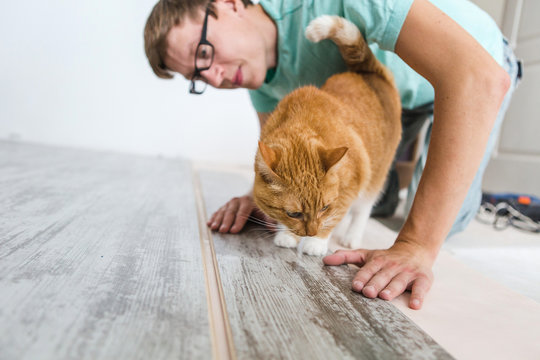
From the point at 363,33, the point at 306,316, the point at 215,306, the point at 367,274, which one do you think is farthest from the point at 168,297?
the point at 363,33

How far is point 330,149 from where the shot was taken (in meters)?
1.00

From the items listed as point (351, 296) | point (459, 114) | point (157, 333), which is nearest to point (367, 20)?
point (459, 114)

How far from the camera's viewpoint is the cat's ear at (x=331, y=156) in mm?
938

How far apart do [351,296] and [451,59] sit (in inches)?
26.9

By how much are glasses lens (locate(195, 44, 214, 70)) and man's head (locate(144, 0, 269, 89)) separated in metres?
0.02

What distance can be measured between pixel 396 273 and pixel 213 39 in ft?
3.45

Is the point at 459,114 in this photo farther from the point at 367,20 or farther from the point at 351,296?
the point at 351,296

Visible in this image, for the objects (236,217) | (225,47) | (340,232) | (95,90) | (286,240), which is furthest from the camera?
(95,90)

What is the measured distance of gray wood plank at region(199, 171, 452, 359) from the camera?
579mm

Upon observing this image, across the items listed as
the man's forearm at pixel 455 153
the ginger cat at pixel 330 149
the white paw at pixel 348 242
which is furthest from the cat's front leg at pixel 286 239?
the man's forearm at pixel 455 153

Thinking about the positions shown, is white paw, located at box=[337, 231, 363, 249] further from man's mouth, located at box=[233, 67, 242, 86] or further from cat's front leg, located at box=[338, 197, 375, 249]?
man's mouth, located at box=[233, 67, 242, 86]

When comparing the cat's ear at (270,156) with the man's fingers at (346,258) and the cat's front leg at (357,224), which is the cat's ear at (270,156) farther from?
the cat's front leg at (357,224)

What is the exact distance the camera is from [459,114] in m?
0.93

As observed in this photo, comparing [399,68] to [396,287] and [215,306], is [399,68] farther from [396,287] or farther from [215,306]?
[215,306]
